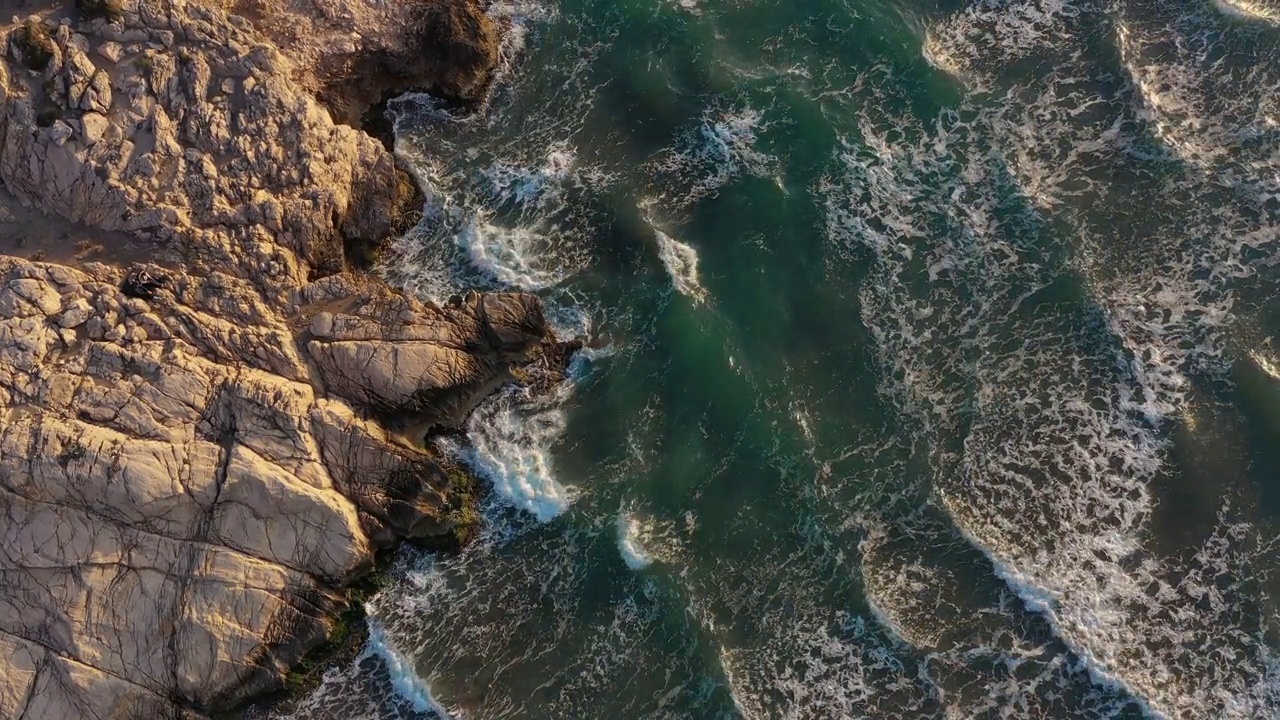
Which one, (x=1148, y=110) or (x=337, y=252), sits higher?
(x=1148, y=110)

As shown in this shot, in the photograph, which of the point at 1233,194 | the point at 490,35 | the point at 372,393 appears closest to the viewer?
the point at 372,393

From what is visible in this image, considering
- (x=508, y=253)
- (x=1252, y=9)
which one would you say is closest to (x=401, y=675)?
(x=508, y=253)

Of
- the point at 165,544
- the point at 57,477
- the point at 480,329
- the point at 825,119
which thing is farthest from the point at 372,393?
the point at 825,119

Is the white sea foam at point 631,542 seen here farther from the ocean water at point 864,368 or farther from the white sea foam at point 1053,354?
the white sea foam at point 1053,354

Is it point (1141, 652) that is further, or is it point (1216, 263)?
point (1216, 263)

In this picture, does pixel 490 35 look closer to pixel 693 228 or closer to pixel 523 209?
pixel 523 209

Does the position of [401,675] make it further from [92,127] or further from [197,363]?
[92,127]

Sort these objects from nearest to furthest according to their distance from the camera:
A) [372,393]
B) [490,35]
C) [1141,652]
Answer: [1141,652] → [372,393] → [490,35]

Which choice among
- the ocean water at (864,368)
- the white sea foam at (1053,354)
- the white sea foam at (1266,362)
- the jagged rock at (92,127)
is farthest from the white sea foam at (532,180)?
the white sea foam at (1266,362)
